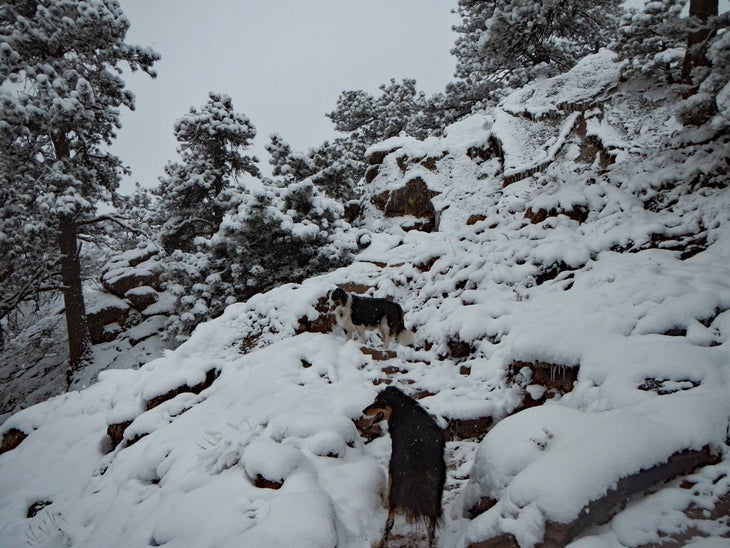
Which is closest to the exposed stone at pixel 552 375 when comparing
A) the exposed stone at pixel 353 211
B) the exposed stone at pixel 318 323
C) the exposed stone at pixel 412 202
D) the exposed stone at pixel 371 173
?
the exposed stone at pixel 318 323

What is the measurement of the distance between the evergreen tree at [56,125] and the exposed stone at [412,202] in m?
9.67

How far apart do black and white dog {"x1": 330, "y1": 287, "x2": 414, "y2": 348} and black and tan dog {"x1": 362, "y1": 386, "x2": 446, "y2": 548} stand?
2751 mm

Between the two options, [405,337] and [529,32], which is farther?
[529,32]

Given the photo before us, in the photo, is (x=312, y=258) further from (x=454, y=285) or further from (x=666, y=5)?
(x=666, y=5)

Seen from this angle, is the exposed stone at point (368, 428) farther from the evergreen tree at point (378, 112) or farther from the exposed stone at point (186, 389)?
the evergreen tree at point (378, 112)

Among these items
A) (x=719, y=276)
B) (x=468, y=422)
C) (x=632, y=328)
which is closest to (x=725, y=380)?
(x=632, y=328)

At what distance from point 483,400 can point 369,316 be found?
266cm

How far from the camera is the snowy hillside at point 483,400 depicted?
2.04m

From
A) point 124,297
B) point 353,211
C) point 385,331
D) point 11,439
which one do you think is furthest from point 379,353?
point 124,297

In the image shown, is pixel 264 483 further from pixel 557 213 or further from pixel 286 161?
pixel 286 161

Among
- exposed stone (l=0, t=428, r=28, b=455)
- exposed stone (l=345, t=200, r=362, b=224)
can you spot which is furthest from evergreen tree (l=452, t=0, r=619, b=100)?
exposed stone (l=0, t=428, r=28, b=455)

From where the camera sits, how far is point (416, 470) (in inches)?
109

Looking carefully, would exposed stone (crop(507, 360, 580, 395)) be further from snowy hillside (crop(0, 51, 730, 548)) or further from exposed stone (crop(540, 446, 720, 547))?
exposed stone (crop(540, 446, 720, 547))

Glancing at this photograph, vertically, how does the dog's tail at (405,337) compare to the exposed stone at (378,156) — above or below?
below
